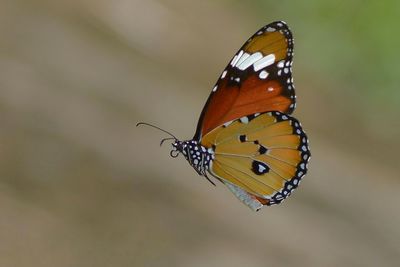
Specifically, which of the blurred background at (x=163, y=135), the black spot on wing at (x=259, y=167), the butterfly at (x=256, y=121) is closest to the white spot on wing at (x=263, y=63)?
the butterfly at (x=256, y=121)

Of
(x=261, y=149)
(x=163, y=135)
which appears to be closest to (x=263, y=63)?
(x=261, y=149)

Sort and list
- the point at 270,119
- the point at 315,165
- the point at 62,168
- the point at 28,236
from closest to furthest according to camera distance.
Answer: the point at 270,119 → the point at 28,236 → the point at 62,168 → the point at 315,165

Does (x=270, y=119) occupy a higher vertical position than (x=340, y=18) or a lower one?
lower

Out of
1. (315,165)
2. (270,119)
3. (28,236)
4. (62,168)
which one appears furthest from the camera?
(315,165)

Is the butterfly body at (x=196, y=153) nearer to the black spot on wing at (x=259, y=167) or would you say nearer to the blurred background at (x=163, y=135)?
the black spot on wing at (x=259, y=167)

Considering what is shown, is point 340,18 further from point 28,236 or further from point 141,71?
point 28,236

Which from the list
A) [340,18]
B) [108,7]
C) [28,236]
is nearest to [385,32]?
→ [340,18]

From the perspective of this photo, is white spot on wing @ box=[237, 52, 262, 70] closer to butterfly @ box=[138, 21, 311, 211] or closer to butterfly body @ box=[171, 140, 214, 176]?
butterfly @ box=[138, 21, 311, 211]
